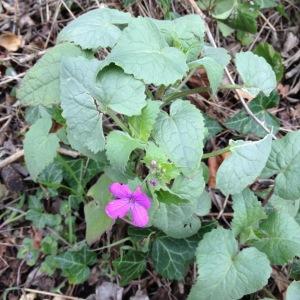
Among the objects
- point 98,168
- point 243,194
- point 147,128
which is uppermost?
point 147,128

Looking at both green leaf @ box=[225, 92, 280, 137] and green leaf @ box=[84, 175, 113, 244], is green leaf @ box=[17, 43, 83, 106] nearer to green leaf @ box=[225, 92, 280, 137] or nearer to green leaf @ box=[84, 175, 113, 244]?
green leaf @ box=[84, 175, 113, 244]

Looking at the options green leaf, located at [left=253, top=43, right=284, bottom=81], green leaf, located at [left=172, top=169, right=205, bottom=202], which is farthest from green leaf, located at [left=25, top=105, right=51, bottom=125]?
green leaf, located at [left=253, top=43, right=284, bottom=81]

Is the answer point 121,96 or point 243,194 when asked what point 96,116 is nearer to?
point 121,96

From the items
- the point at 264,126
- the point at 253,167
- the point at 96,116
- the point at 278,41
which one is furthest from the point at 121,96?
the point at 278,41

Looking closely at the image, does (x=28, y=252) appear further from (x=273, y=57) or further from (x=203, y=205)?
(x=273, y=57)

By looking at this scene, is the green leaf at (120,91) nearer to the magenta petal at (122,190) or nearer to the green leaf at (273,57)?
the magenta petal at (122,190)
